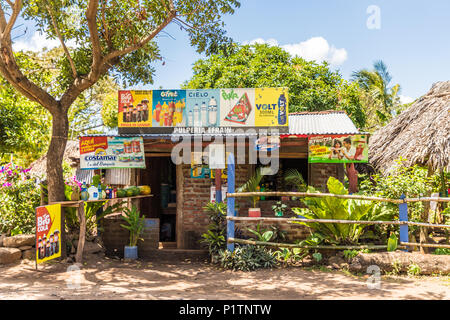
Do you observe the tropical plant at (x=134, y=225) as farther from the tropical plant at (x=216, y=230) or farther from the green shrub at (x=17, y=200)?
the green shrub at (x=17, y=200)

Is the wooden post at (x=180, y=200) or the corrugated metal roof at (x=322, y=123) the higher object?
the corrugated metal roof at (x=322, y=123)

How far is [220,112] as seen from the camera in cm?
860

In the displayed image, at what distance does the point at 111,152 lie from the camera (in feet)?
25.6

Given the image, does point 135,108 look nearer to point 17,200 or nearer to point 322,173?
point 17,200

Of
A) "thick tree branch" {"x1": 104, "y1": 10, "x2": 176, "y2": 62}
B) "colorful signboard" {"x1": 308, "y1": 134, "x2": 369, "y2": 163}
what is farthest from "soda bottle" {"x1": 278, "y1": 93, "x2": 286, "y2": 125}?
"thick tree branch" {"x1": 104, "y1": 10, "x2": 176, "y2": 62}

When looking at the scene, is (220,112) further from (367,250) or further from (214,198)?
(367,250)

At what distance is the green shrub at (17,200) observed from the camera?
7.25m

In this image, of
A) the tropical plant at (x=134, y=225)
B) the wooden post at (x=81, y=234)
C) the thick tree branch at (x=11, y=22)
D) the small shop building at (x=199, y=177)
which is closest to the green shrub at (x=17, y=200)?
the wooden post at (x=81, y=234)

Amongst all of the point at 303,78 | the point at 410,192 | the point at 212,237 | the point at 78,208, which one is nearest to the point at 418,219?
the point at 410,192

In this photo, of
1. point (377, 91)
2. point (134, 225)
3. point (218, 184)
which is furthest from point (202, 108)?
point (377, 91)

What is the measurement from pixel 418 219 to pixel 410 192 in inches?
40.2

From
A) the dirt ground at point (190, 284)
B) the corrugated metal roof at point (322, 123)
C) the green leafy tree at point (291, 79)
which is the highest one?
the green leafy tree at point (291, 79)

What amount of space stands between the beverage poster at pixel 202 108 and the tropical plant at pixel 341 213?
3.02 metres

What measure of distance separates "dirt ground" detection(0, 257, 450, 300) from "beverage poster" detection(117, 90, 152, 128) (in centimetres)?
319
